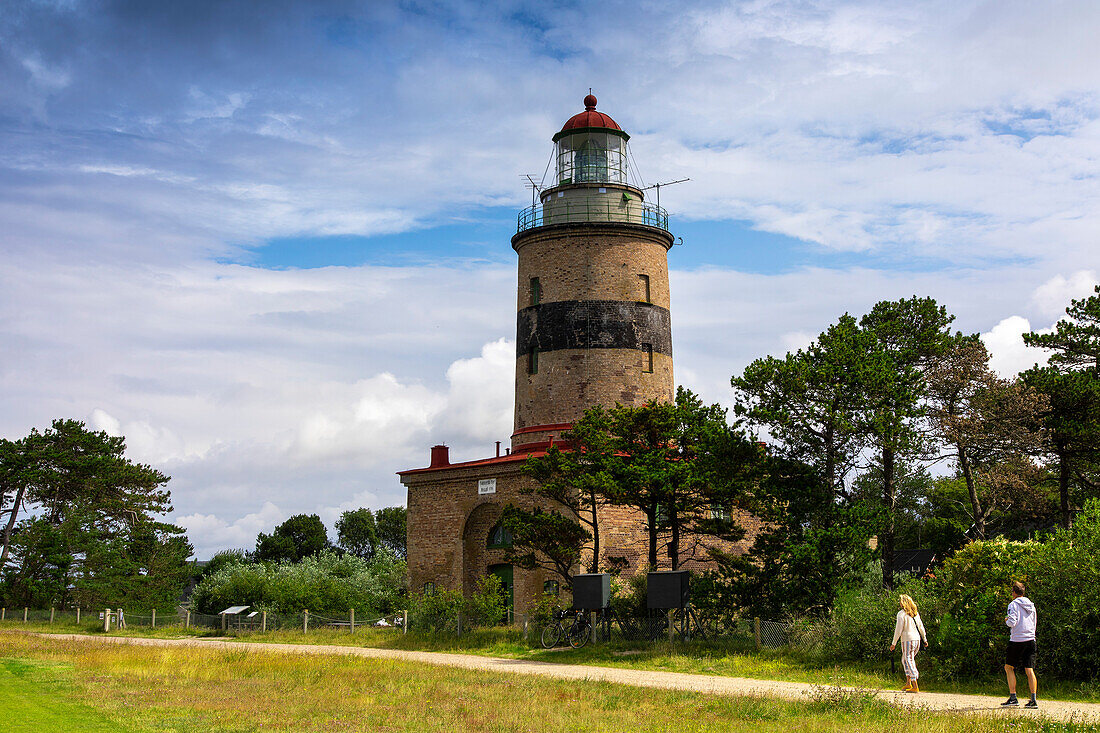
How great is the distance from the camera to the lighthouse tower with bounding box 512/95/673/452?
3222cm

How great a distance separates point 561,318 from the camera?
1284 inches

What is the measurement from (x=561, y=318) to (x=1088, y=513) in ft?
61.0

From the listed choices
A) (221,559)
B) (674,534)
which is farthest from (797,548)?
(221,559)

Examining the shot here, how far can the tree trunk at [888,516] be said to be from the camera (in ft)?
71.6

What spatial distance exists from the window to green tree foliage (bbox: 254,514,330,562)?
1932 inches

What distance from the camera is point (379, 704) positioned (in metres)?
15.0

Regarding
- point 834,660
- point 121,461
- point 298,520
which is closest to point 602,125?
point 834,660

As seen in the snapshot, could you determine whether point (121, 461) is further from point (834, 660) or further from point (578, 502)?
point (834, 660)

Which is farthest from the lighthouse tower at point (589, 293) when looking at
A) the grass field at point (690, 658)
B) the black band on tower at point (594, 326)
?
the grass field at point (690, 658)

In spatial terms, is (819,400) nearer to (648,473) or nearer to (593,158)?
(648,473)

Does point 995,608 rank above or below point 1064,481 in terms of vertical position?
below

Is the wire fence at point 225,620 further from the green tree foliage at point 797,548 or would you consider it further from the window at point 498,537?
the green tree foliage at point 797,548

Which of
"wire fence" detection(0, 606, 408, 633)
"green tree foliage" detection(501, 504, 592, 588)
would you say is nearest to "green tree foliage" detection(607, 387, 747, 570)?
"green tree foliage" detection(501, 504, 592, 588)

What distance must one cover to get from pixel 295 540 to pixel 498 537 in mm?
53489
